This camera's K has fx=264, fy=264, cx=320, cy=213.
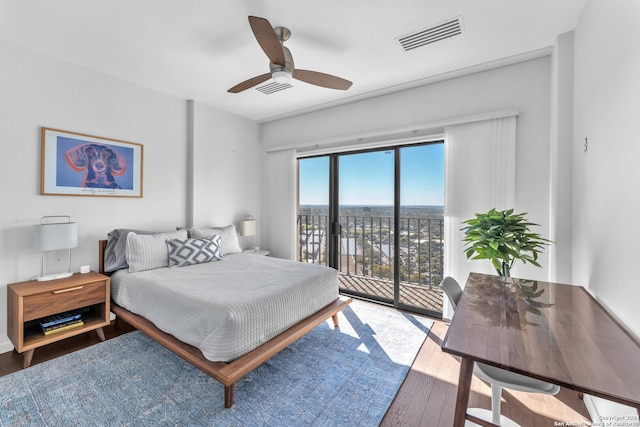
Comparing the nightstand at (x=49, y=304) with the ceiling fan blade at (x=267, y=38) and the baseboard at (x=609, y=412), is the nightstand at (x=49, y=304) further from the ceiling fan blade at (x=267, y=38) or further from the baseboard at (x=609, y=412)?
the baseboard at (x=609, y=412)

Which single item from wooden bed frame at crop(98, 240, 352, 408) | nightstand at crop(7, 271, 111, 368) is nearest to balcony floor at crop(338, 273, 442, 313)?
wooden bed frame at crop(98, 240, 352, 408)

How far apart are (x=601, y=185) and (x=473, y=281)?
3.11 ft

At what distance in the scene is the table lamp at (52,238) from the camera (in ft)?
7.53

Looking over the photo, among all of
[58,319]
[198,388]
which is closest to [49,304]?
[58,319]

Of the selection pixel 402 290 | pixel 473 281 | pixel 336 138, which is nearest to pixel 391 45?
pixel 336 138

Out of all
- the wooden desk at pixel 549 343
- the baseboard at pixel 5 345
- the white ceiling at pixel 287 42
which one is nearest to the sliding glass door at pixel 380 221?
the white ceiling at pixel 287 42

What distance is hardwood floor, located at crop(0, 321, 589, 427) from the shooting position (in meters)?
1.67

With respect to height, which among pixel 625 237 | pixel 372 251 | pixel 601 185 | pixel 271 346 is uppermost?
pixel 601 185

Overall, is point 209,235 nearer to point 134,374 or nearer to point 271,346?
point 134,374

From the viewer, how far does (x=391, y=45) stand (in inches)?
94.1

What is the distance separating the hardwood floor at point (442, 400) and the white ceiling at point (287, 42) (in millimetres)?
2782

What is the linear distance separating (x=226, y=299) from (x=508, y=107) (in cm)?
323

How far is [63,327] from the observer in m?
2.37

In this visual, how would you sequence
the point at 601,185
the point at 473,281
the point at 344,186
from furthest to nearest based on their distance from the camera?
1. the point at 344,186
2. the point at 473,281
3. the point at 601,185
